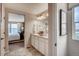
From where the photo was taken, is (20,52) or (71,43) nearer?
(71,43)

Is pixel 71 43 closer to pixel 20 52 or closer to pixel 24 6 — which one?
pixel 20 52

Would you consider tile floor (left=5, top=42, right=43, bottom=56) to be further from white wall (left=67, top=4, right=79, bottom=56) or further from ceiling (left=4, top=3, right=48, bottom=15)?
ceiling (left=4, top=3, right=48, bottom=15)

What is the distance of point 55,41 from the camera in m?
1.43

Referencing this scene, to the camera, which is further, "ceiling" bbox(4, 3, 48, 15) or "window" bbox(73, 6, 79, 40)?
"ceiling" bbox(4, 3, 48, 15)

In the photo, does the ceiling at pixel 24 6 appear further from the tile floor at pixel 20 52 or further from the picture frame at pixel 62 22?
the tile floor at pixel 20 52

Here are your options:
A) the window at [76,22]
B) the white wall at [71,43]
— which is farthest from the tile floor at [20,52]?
the window at [76,22]

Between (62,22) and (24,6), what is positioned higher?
(24,6)

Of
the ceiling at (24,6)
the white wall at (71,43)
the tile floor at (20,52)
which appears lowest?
the tile floor at (20,52)

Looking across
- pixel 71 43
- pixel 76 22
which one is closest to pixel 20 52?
pixel 71 43

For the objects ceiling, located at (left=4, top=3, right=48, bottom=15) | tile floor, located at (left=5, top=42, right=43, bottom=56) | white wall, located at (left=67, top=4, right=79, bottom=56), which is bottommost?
Answer: tile floor, located at (left=5, top=42, right=43, bottom=56)

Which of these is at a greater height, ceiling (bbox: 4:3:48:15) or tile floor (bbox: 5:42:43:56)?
ceiling (bbox: 4:3:48:15)

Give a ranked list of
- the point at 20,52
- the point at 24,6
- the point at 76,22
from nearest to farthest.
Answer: the point at 76,22 → the point at 20,52 → the point at 24,6

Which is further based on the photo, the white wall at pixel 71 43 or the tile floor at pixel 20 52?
the tile floor at pixel 20 52

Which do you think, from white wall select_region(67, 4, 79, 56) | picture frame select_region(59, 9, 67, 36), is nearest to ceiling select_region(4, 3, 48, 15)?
picture frame select_region(59, 9, 67, 36)
